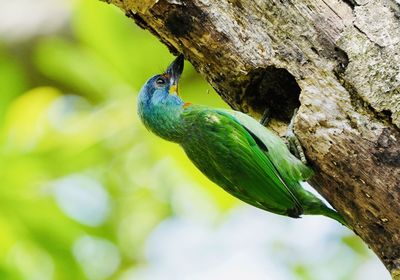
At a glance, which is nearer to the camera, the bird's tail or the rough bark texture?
the rough bark texture

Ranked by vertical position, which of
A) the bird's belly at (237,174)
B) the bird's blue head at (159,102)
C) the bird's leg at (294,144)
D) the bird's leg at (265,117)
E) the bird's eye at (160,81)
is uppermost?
the bird's leg at (294,144)

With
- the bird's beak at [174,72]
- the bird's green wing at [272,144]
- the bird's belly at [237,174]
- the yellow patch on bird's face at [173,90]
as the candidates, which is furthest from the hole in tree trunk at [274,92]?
the yellow patch on bird's face at [173,90]

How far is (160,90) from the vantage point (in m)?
4.75

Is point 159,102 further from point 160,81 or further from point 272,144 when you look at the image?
point 272,144

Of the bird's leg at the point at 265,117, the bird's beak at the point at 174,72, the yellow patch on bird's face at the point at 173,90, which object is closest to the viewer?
the bird's leg at the point at 265,117

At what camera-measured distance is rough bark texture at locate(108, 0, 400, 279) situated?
3693mm

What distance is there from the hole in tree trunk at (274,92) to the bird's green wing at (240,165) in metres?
0.18

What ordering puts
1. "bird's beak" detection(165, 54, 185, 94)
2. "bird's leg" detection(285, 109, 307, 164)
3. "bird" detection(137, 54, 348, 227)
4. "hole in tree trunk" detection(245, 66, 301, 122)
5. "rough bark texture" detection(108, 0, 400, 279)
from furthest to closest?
"bird's beak" detection(165, 54, 185, 94) < "bird" detection(137, 54, 348, 227) < "hole in tree trunk" detection(245, 66, 301, 122) < "bird's leg" detection(285, 109, 307, 164) < "rough bark texture" detection(108, 0, 400, 279)

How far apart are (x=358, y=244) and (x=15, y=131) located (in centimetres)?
314

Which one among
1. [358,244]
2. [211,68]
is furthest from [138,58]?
[358,244]

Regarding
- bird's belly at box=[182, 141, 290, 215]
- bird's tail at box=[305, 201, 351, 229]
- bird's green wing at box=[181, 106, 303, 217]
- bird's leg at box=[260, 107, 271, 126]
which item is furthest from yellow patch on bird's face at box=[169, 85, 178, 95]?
bird's tail at box=[305, 201, 351, 229]

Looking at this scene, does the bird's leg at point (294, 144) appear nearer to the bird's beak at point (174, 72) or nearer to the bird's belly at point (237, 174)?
the bird's belly at point (237, 174)

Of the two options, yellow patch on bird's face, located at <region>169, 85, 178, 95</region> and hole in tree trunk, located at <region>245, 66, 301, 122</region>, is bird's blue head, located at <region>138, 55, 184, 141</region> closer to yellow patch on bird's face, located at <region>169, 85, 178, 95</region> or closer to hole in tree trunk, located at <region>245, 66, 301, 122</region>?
yellow patch on bird's face, located at <region>169, 85, 178, 95</region>

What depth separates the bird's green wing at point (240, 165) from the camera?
13.9ft
